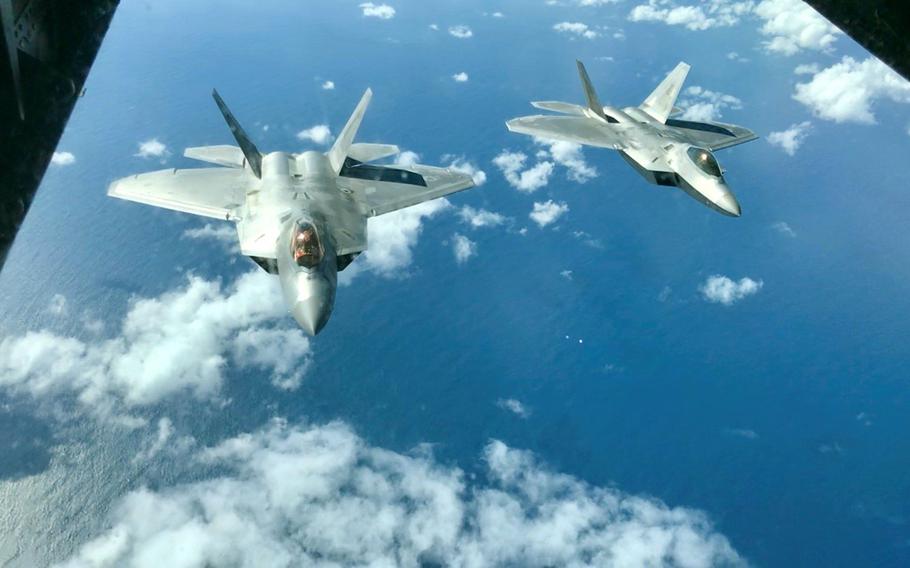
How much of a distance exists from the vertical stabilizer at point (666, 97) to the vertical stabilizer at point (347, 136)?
1156 centimetres

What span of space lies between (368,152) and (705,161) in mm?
11104

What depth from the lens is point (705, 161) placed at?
19516 mm

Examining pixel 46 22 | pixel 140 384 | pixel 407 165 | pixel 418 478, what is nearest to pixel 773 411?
pixel 418 478

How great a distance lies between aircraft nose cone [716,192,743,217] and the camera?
18.8 m

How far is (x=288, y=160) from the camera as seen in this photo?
1870 cm

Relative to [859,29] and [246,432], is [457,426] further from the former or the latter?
[859,29]

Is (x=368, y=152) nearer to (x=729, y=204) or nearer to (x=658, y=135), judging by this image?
(x=658, y=135)

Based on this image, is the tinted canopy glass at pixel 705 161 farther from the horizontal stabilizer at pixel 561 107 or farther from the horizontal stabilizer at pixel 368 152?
the horizontal stabilizer at pixel 368 152

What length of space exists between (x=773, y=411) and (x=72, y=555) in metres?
74.7

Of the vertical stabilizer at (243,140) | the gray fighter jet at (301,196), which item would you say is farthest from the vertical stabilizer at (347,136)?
the vertical stabilizer at (243,140)

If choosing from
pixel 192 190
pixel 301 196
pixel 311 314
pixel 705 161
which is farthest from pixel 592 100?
pixel 311 314

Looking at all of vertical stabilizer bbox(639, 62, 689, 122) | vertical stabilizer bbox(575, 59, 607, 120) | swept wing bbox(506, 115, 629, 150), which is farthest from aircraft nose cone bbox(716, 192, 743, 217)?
vertical stabilizer bbox(575, 59, 607, 120)

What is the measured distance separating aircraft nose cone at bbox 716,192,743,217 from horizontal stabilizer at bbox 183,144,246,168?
595 inches

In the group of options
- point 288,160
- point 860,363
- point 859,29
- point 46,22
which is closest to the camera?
point 46,22
